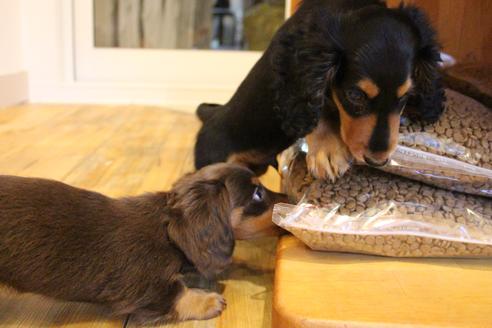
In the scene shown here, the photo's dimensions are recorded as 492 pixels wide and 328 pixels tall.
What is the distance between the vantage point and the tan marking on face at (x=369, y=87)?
3.81 ft

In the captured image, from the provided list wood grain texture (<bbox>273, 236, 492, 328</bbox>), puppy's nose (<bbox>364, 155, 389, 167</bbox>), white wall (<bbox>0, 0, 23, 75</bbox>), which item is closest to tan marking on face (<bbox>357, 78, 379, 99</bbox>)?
puppy's nose (<bbox>364, 155, 389, 167</bbox>)

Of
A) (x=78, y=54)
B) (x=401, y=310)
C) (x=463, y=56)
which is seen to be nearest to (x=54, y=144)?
(x=78, y=54)

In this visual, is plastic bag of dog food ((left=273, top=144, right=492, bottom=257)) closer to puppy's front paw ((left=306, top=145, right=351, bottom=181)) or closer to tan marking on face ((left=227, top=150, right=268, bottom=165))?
puppy's front paw ((left=306, top=145, right=351, bottom=181))

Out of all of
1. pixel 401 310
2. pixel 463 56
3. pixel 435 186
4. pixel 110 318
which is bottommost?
pixel 110 318

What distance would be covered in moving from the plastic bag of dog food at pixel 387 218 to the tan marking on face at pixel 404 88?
0.81 feet

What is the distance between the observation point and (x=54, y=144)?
8.66 ft

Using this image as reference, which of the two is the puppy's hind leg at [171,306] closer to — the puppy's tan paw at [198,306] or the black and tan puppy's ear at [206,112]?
the puppy's tan paw at [198,306]

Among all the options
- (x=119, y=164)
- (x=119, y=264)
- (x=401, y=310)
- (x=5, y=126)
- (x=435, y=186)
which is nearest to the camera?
(x=401, y=310)

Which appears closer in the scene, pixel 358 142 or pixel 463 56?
pixel 358 142

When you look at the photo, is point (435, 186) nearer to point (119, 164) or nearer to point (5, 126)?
point (119, 164)

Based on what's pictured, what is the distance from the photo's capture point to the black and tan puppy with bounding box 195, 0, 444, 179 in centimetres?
117

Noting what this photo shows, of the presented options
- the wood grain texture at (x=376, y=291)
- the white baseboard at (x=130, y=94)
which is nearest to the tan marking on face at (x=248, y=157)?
the wood grain texture at (x=376, y=291)

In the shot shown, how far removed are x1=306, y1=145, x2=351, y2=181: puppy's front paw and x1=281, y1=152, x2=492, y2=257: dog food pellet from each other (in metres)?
0.03

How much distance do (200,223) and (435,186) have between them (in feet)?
1.83
